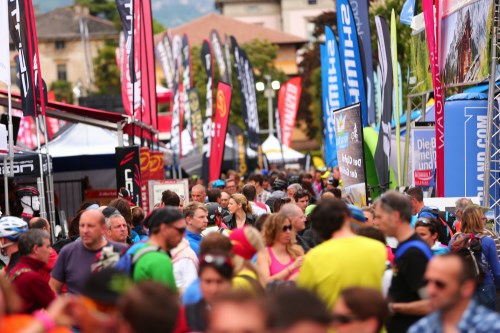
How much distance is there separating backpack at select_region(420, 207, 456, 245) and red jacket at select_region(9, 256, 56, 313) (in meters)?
4.22

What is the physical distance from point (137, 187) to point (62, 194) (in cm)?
814

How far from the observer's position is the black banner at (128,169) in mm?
18641

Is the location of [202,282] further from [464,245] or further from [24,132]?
[24,132]

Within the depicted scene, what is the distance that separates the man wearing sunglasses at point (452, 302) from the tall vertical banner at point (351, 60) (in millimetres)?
15300

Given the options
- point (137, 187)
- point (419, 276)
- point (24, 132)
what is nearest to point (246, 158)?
point (24, 132)

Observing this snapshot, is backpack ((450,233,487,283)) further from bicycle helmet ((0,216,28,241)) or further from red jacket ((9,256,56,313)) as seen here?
red jacket ((9,256,56,313))

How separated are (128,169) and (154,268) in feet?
37.3

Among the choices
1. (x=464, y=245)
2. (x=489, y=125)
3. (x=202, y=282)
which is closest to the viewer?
(x=202, y=282)

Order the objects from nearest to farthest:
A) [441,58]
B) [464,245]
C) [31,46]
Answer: [464,245] < [31,46] < [441,58]

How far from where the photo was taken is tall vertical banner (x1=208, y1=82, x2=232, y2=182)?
86.3ft

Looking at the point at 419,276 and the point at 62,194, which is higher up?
the point at 419,276

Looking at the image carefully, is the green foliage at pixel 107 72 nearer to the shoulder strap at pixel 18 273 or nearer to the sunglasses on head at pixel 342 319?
the shoulder strap at pixel 18 273

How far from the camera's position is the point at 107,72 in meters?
108

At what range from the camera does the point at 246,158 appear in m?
40.4
